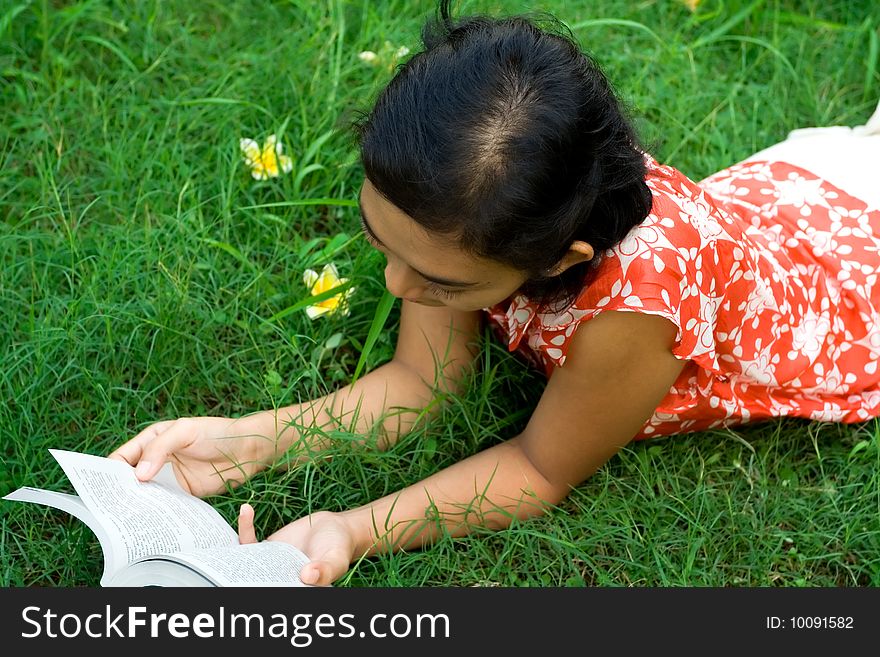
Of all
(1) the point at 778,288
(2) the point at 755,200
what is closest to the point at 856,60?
(2) the point at 755,200

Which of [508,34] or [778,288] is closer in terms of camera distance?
[508,34]

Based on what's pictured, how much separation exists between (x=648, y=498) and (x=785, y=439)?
311 mm

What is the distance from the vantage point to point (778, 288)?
1713mm

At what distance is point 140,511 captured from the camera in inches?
57.2

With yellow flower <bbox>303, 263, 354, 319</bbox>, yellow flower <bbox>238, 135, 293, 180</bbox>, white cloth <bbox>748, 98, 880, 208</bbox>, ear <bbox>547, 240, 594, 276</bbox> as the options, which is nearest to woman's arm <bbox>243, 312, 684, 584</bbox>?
ear <bbox>547, 240, 594, 276</bbox>

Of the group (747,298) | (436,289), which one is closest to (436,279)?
(436,289)

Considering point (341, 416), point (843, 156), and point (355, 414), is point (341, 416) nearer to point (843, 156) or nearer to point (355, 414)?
point (355, 414)

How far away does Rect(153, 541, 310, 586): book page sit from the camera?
1.29 meters

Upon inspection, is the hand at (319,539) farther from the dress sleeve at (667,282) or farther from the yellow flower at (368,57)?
the yellow flower at (368,57)

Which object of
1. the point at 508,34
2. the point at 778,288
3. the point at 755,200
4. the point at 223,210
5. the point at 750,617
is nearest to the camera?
the point at 508,34

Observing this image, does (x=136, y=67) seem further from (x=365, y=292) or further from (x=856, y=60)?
(x=856, y=60)

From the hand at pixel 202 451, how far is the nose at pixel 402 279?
0.45 metres

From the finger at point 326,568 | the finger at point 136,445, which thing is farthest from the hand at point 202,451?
the finger at point 326,568

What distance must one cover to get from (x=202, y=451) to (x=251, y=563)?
33 centimetres
